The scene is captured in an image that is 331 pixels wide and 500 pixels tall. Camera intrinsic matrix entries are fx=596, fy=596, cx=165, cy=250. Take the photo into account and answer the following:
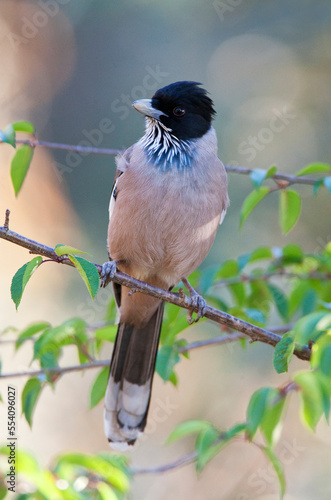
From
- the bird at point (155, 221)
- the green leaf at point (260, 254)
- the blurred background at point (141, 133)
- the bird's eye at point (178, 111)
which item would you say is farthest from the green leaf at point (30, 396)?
the blurred background at point (141, 133)

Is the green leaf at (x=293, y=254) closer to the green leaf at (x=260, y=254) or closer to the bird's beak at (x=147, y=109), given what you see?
the green leaf at (x=260, y=254)

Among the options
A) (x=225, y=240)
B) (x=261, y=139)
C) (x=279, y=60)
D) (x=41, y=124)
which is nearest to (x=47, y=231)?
(x=41, y=124)

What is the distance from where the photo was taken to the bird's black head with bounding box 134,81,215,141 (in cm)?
405

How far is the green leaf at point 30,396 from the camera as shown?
303cm

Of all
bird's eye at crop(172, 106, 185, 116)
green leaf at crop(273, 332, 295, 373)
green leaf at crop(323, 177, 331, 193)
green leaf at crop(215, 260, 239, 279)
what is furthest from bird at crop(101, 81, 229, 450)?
green leaf at crop(273, 332, 295, 373)

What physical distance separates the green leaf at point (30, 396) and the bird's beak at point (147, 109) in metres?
1.91

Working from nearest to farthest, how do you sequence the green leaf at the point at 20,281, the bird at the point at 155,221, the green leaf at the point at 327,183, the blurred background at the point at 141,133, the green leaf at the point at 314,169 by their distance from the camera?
the green leaf at the point at 20,281, the green leaf at the point at 327,183, the green leaf at the point at 314,169, the bird at the point at 155,221, the blurred background at the point at 141,133

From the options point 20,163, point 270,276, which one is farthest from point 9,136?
point 270,276

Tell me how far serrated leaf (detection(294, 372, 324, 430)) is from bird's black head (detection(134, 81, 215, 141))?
1.94 metres

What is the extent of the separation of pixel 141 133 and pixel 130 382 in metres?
5.07

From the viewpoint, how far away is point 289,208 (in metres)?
3.50

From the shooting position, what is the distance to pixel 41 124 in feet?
27.4

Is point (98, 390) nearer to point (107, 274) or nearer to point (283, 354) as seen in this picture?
point (107, 274)

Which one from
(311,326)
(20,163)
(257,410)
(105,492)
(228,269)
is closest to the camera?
(311,326)
